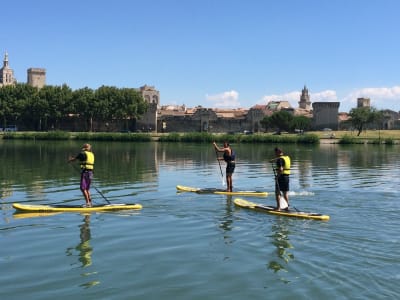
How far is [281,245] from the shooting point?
13.9 meters

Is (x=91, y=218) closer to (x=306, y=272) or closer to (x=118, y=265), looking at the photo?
(x=118, y=265)

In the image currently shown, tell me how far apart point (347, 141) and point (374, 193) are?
74.6m

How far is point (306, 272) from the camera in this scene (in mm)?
11461

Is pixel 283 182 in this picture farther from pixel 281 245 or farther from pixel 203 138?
pixel 203 138

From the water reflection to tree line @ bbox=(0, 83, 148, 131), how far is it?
11522 cm

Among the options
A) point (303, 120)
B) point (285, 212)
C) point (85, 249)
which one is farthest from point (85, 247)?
point (303, 120)

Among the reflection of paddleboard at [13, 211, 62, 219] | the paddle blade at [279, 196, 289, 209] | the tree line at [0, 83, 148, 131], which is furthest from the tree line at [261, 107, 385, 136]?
the reflection of paddleboard at [13, 211, 62, 219]

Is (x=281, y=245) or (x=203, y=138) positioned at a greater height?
(x=203, y=138)

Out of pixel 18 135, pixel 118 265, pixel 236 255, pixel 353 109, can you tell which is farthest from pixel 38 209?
pixel 353 109

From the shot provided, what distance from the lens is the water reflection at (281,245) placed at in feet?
39.5

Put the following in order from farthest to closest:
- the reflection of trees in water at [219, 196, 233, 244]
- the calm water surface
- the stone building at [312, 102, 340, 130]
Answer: the stone building at [312, 102, 340, 130] < the reflection of trees in water at [219, 196, 233, 244] < the calm water surface

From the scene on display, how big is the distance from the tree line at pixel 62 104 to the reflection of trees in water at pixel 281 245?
379ft

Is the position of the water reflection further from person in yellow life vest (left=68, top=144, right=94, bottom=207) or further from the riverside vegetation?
the riverside vegetation

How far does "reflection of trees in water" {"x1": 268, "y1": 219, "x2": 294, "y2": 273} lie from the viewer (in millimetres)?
A: 12055
